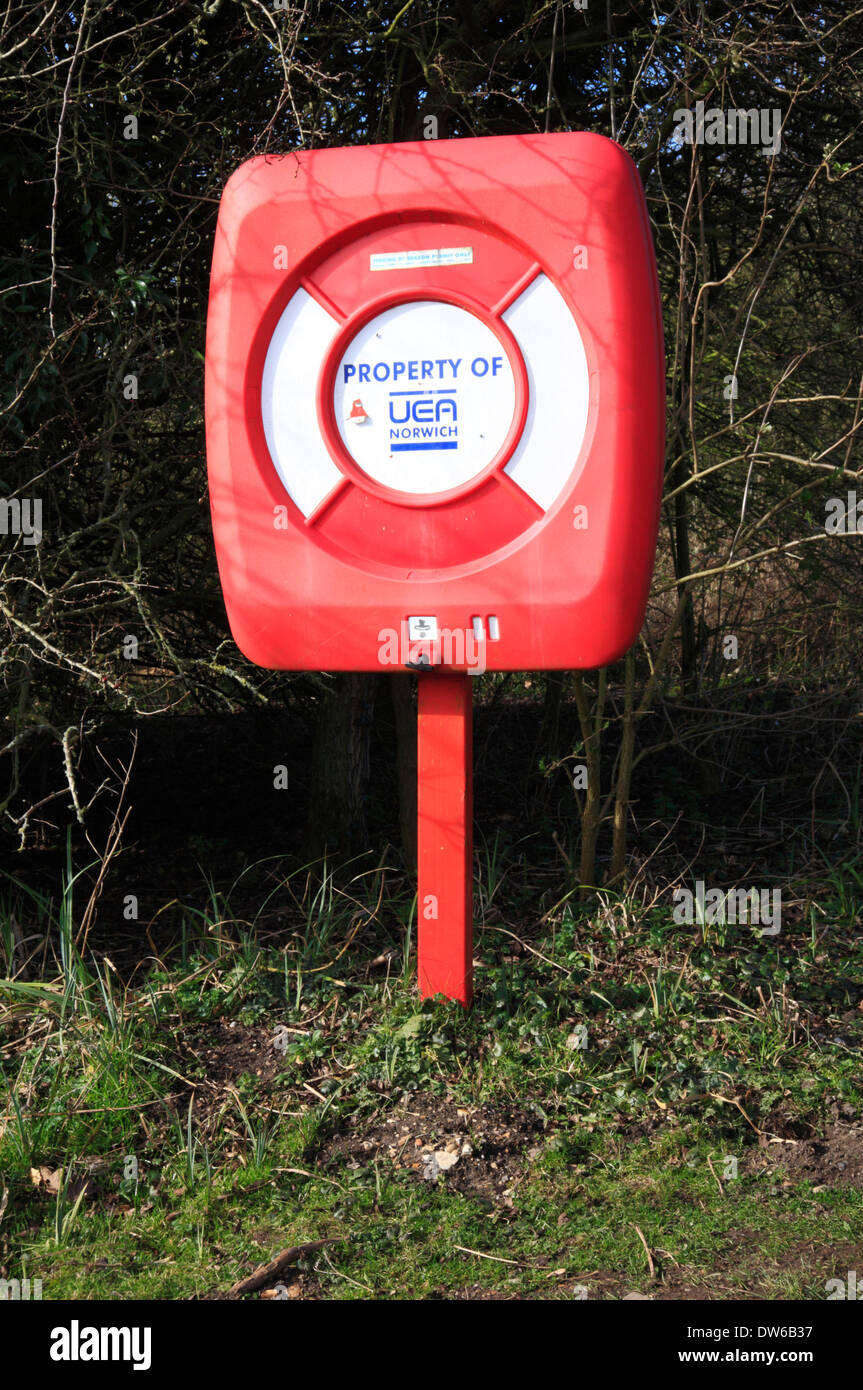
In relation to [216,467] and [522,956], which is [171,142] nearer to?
[216,467]

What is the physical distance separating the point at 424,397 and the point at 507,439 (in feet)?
0.56

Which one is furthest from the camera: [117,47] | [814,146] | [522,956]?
[814,146]

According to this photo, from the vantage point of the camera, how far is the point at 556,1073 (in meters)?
2.54

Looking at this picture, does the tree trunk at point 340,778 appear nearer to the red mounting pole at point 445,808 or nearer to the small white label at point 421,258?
the red mounting pole at point 445,808

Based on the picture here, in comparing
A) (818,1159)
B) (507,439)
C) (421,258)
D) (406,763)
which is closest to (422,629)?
(507,439)

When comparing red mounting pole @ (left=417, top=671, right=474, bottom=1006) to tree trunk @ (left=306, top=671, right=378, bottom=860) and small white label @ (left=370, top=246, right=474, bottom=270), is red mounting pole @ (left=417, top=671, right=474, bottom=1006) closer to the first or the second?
small white label @ (left=370, top=246, right=474, bottom=270)

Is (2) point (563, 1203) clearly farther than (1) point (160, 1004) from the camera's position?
No

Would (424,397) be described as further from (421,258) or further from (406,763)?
(406,763)

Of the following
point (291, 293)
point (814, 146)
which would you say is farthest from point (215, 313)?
point (814, 146)

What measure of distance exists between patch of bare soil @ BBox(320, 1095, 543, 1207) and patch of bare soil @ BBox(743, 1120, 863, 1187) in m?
0.43

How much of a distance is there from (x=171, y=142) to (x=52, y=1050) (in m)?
2.29

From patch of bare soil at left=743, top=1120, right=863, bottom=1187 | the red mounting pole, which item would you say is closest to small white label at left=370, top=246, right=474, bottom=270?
the red mounting pole

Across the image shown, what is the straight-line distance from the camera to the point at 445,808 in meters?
2.47

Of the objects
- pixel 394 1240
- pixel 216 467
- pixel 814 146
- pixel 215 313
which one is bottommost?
pixel 394 1240
